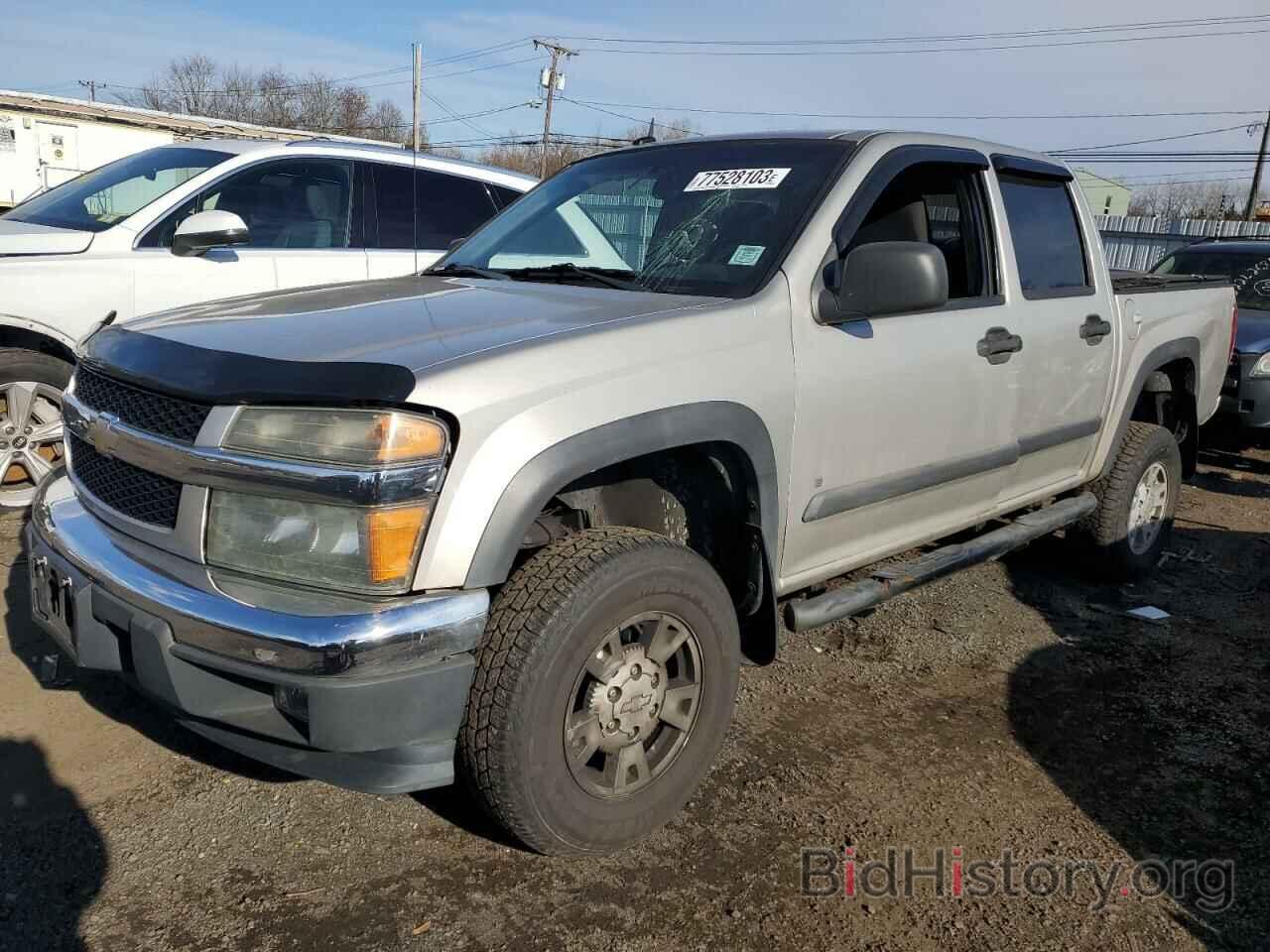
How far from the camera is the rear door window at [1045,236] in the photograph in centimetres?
395

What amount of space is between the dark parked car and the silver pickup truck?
4258mm

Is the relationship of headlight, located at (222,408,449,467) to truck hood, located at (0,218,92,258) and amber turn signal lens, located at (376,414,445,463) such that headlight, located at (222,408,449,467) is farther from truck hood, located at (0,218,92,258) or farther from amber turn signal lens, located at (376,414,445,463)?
truck hood, located at (0,218,92,258)

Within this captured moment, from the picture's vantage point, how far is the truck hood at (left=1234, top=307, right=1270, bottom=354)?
746cm

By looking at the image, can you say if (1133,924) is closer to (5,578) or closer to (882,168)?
(882,168)

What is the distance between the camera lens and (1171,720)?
361 cm

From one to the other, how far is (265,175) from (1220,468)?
726 centimetres

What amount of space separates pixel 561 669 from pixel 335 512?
62 cm

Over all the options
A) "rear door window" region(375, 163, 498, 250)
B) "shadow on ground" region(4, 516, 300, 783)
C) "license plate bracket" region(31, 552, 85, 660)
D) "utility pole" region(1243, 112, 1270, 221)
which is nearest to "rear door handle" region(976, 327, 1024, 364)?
"shadow on ground" region(4, 516, 300, 783)

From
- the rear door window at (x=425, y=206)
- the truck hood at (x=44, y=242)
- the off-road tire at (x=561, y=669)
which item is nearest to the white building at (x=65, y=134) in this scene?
the rear door window at (x=425, y=206)

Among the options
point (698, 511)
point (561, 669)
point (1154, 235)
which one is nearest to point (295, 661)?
point (561, 669)

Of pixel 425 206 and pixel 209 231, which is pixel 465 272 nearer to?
pixel 209 231

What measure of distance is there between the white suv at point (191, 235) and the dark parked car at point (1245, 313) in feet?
16.7

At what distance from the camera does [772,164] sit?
331 cm

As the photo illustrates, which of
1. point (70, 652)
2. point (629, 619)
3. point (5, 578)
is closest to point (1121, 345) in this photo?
point (629, 619)
